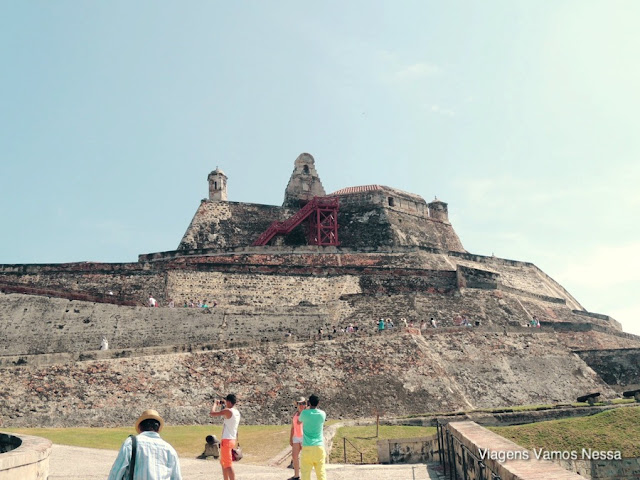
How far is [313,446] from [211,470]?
3.15 metres

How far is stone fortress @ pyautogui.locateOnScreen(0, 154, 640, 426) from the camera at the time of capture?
Result: 57.0 ft

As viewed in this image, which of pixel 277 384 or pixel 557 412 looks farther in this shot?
pixel 277 384

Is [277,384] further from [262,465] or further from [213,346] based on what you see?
[262,465]

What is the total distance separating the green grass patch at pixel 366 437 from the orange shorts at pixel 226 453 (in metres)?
5.31

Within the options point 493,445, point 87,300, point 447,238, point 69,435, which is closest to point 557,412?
point 493,445

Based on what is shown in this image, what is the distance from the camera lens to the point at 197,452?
11500mm

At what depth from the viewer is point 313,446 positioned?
6715 millimetres

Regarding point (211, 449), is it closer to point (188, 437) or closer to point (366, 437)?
point (188, 437)

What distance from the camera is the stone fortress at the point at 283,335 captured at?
17.4 m

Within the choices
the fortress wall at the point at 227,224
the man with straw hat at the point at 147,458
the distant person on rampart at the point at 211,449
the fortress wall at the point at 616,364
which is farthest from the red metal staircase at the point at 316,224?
the man with straw hat at the point at 147,458

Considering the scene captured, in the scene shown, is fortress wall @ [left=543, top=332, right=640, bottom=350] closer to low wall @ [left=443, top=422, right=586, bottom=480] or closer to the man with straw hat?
low wall @ [left=443, top=422, right=586, bottom=480]

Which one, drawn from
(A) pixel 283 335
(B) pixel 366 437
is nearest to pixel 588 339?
(A) pixel 283 335

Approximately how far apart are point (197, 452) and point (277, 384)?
→ 6.99 metres

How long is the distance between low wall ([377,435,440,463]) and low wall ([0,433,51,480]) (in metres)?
6.26
